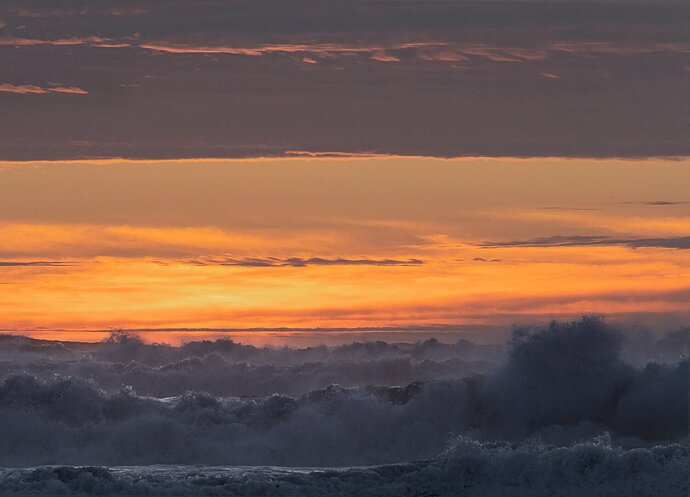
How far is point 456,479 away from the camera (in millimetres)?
28391

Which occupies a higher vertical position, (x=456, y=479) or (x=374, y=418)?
(x=374, y=418)

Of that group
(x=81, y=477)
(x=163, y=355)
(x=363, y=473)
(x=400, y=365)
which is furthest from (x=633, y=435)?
(x=163, y=355)

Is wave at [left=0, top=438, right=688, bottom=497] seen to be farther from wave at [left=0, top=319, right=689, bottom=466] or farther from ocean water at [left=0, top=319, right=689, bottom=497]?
wave at [left=0, top=319, right=689, bottom=466]

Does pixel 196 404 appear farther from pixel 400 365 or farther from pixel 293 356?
pixel 293 356

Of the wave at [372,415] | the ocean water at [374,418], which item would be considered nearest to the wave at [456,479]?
the ocean water at [374,418]

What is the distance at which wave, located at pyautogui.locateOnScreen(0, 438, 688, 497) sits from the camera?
90.8 feet

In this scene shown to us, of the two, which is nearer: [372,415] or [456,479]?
Answer: [456,479]

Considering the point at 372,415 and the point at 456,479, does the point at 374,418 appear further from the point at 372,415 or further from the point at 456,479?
the point at 456,479

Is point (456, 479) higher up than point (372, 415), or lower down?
lower down

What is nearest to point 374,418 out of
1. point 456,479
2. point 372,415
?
point 372,415

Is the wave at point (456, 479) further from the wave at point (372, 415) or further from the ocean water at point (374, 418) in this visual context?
the wave at point (372, 415)

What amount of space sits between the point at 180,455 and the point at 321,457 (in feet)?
12.9

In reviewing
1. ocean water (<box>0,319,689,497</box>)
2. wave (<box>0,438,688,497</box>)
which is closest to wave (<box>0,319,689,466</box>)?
ocean water (<box>0,319,689,497</box>)

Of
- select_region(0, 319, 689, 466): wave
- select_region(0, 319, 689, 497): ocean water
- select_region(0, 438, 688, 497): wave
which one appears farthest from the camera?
select_region(0, 319, 689, 466): wave
